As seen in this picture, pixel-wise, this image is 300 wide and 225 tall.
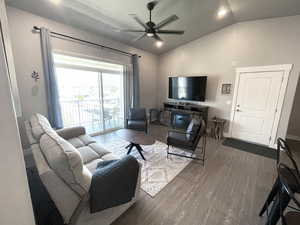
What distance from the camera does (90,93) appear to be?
3.97 m

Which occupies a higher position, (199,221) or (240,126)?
(240,126)

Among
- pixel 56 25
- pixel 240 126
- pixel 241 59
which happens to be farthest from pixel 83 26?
pixel 240 126

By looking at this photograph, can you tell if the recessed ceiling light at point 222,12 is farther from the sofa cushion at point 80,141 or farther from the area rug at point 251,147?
the sofa cushion at point 80,141

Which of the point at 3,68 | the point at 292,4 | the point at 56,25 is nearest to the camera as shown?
the point at 3,68

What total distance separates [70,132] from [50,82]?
1.19 meters

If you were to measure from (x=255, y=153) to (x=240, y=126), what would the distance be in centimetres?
92

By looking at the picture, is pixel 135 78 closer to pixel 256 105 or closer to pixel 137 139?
pixel 137 139

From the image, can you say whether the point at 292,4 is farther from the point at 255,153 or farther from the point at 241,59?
the point at 255,153

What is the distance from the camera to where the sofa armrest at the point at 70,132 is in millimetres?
2484

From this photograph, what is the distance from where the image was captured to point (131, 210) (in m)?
1.68

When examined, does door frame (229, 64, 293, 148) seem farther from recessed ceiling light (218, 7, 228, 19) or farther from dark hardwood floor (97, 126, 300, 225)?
recessed ceiling light (218, 7, 228, 19)

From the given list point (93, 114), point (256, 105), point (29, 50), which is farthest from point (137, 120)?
point (256, 105)

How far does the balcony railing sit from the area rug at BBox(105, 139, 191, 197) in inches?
44.7

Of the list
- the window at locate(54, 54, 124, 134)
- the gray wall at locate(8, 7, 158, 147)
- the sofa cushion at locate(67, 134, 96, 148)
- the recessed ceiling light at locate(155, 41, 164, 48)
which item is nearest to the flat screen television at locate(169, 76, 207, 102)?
the recessed ceiling light at locate(155, 41, 164, 48)
